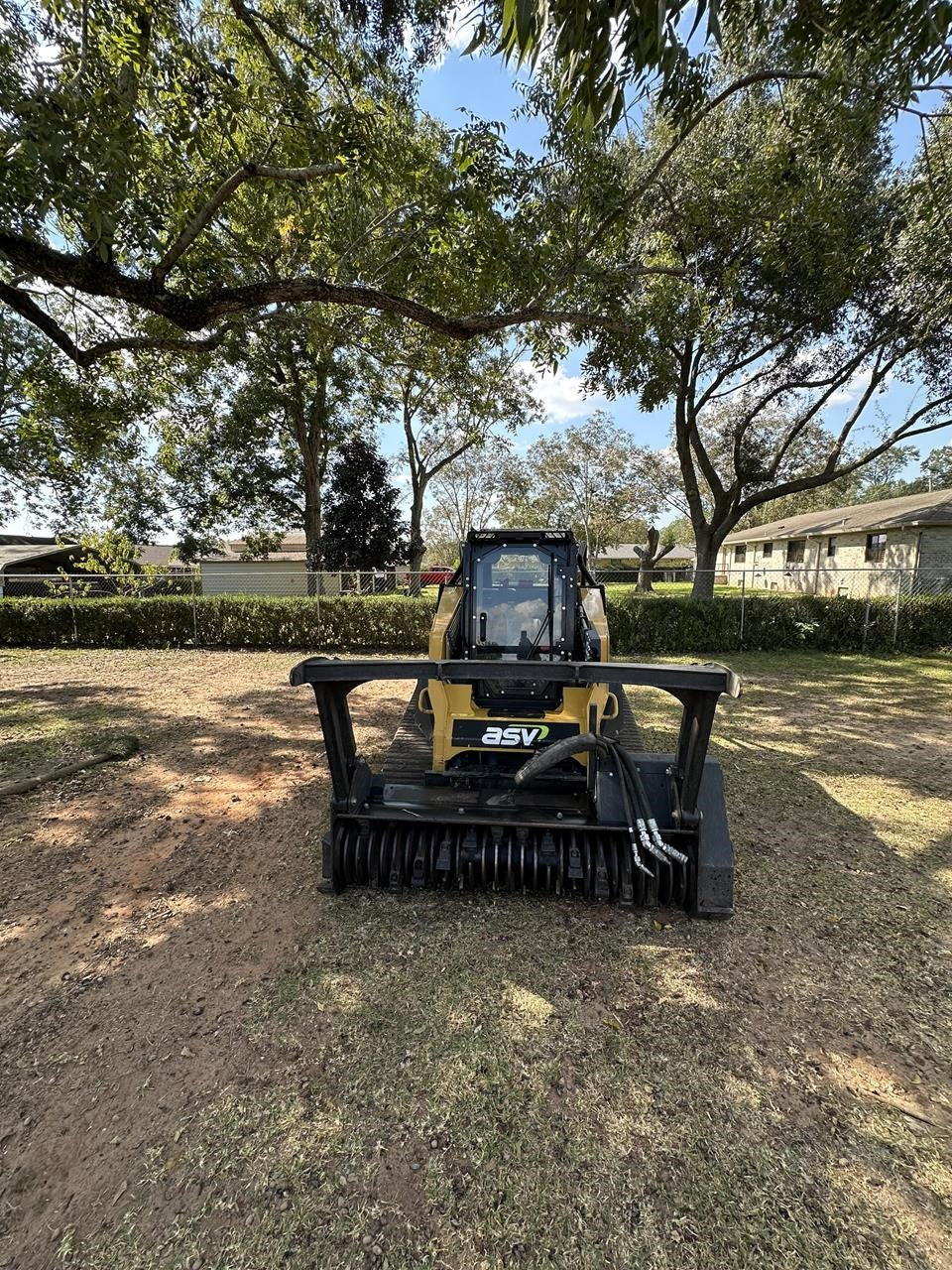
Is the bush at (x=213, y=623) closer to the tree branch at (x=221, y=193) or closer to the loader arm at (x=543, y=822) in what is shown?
the tree branch at (x=221, y=193)

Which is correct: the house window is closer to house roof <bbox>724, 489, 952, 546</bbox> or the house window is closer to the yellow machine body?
house roof <bbox>724, 489, 952, 546</bbox>

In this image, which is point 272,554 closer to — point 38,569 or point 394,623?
point 38,569

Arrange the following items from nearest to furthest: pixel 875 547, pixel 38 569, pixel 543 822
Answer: pixel 543 822 → pixel 875 547 → pixel 38 569

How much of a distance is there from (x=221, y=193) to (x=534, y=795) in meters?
5.91

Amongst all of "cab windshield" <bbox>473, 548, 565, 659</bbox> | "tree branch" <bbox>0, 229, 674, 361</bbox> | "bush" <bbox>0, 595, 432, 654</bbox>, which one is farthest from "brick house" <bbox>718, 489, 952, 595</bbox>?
"cab windshield" <bbox>473, 548, 565, 659</bbox>

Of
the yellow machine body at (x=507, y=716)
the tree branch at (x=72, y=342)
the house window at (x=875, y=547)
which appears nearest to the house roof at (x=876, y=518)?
the house window at (x=875, y=547)

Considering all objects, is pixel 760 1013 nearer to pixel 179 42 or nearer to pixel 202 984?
pixel 202 984

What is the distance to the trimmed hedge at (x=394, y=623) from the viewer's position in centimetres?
1212

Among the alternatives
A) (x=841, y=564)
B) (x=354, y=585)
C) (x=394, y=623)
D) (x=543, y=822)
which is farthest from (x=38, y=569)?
(x=841, y=564)

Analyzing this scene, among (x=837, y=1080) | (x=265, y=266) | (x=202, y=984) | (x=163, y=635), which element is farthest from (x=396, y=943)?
(x=163, y=635)

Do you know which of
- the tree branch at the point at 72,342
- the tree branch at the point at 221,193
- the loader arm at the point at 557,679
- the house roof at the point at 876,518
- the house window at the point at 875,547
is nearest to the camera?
the loader arm at the point at 557,679

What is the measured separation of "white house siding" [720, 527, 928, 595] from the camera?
52.3 feet

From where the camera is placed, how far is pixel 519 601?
4.58 metres

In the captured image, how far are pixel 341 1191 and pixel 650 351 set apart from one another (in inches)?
318
